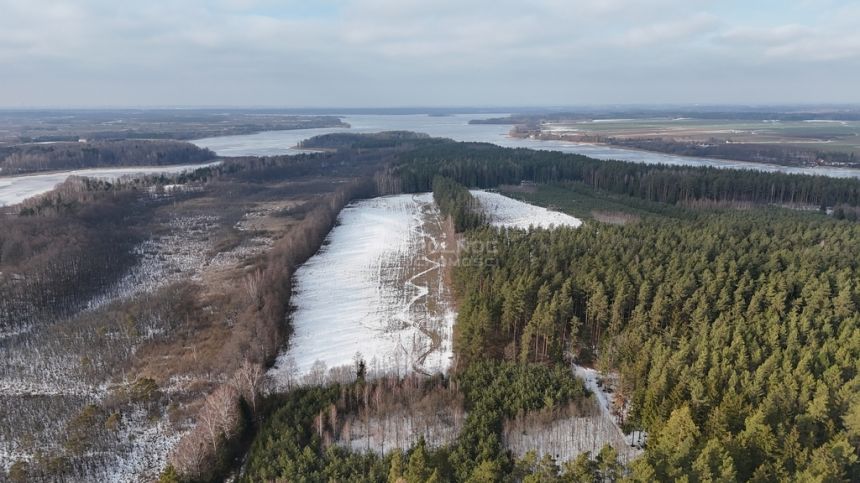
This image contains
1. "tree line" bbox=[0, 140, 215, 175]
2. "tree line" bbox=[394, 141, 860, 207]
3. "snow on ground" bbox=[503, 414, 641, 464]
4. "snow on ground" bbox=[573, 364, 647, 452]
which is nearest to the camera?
"snow on ground" bbox=[503, 414, 641, 464]

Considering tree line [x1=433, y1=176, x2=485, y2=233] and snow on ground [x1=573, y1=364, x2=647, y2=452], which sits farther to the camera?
tree line [x1=433, y1=176, x2=485, y2=233]

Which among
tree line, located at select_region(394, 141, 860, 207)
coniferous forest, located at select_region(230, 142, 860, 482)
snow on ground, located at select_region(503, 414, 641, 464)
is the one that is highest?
tree line, located at select_region(394, 141, 860, 207)

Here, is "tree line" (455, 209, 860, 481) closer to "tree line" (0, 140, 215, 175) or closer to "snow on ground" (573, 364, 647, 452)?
"snow on ground" (573, 364, 647, 452)

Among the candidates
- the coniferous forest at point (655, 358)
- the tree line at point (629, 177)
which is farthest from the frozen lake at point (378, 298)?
the tree line at point (629, 177)

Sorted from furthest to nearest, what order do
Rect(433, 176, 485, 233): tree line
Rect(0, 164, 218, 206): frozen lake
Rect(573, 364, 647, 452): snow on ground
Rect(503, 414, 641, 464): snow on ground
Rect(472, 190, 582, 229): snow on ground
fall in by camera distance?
Rect(0, 164, 218, 206): frozen lake
Rect(472, 190, 582, 229): snow on ground
Rect(433, 176, 485, 233): tree line
Rect(573, 364, 647, 452): snow on ground
Rect(503, 414, 641, 464): snow on ground

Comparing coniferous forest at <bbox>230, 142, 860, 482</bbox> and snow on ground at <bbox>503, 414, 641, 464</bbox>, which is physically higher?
coniferous forest at <bbox>230, 142, 860, 482</bbox>

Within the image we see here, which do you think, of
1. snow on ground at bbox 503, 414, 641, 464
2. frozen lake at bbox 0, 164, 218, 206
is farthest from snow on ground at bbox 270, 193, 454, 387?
frozen lake at bbox 0, 164, 218, 206

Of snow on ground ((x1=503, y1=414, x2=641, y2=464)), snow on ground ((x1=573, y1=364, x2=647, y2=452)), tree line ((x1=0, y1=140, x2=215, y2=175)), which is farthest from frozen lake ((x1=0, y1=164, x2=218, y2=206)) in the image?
snow on ground ((x1=503, y1=414, x2=641, y2=464))
